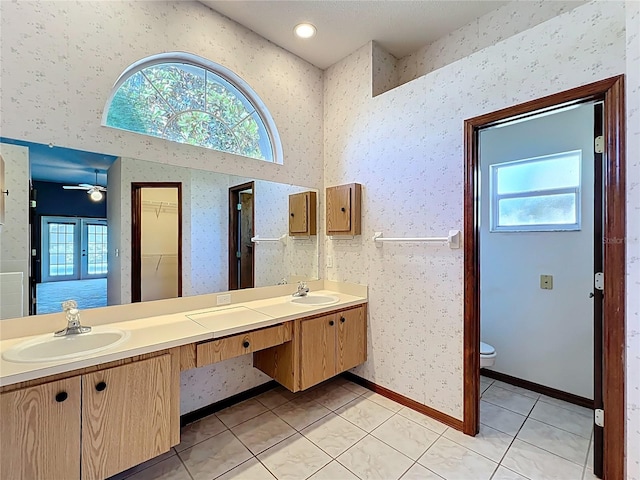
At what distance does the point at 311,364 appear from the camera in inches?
84.0

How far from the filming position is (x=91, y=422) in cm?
127

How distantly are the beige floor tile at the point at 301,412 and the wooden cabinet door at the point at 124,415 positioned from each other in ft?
2.96

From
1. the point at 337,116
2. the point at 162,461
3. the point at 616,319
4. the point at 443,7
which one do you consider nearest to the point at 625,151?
the point at 616,319

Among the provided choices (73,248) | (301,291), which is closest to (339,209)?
(301,291)

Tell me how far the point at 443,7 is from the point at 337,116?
1.11m

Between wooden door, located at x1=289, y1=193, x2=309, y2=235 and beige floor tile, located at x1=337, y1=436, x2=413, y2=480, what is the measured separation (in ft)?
5.55

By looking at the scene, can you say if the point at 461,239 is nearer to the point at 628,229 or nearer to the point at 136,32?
the point at 628,229

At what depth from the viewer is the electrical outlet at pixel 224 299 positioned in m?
2.20

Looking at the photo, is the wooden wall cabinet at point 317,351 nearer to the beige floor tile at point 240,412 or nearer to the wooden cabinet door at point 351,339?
the wooden cabinet door at point 351,339

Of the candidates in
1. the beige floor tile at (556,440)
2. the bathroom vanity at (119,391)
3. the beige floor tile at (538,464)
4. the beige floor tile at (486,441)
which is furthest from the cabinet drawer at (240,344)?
the beige floor tile at (556,440)

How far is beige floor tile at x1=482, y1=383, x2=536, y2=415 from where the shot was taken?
2266 mm

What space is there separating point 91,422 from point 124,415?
12 cm

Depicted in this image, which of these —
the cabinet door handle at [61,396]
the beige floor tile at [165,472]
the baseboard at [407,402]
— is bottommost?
the beige floor tile at [165,472]

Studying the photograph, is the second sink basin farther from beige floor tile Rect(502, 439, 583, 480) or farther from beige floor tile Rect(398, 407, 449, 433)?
beige floor tile Rect(502, 439, 583, 480)
